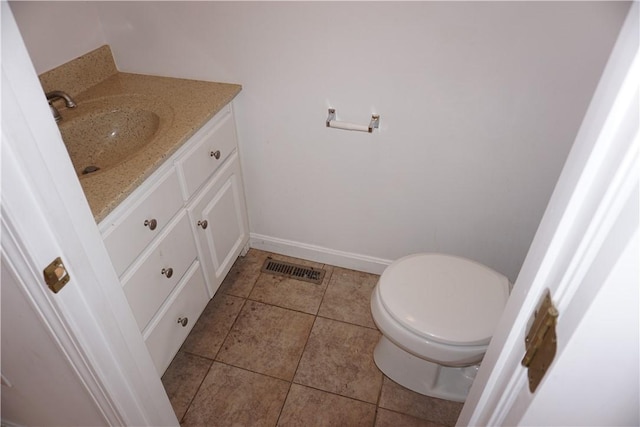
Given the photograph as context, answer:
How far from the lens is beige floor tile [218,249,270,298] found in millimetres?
1965

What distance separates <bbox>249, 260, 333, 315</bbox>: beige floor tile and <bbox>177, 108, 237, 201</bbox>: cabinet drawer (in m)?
0.63

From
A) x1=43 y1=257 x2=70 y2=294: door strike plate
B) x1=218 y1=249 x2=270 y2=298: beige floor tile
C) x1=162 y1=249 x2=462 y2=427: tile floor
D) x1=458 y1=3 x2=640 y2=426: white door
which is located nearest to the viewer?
x1=458 y1=3 x2=640 y2=426: white door

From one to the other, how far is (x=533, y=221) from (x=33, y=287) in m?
1.59

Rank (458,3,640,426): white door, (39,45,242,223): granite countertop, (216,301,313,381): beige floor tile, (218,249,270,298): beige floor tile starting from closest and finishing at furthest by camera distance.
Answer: (458,3,640,426): white door, (39,45,242,223): granite countertop, (216,301,313,381): beige floor tile, (218,249,270,298): beige floor tile

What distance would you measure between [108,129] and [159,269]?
0.57 metres

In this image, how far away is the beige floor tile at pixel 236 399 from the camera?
4.90 ft

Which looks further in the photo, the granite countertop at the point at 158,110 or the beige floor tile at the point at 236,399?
the beige floor tile at the point at 236,399

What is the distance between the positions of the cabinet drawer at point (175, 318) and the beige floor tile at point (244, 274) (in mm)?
245

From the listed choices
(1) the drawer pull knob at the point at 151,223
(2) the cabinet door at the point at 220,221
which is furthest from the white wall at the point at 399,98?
(1) the drawer pull knob at the point at 151,223

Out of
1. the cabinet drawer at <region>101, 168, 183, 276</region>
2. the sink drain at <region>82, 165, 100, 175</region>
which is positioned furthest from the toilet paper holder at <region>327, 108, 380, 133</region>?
the sink drain at <region>82, 165, 100, 175</region>

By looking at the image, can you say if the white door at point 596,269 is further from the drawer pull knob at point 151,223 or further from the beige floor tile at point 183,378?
the beige floor tile at point 183,378

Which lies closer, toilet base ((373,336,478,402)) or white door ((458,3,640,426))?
white door ((458,3,640,426))

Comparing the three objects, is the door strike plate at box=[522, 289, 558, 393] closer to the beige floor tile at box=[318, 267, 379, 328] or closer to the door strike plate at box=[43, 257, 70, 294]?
the door strike plate at box=[43, 257, 70, 294]

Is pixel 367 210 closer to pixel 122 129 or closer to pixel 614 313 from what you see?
pixel 122 129
